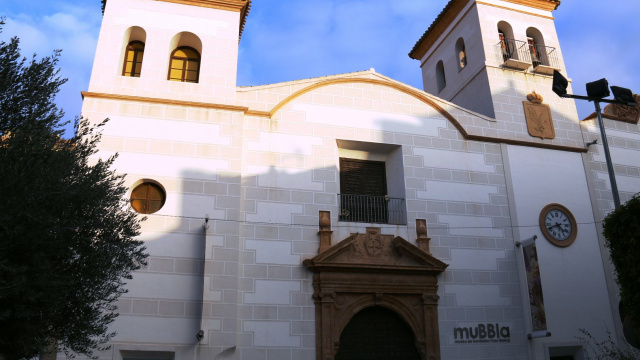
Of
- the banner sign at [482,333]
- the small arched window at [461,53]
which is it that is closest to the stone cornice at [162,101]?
the banner sign at [482,333]

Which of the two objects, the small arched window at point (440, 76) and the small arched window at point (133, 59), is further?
the small arched window at point (440, 76)

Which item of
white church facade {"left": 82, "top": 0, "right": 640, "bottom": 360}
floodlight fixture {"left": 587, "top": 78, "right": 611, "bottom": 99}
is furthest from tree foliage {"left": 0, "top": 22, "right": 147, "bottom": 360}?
floodlight fixture {"left": 587, "top": 78, "right": 611, "bottom": 99}

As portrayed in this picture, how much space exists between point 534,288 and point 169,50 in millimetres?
9668

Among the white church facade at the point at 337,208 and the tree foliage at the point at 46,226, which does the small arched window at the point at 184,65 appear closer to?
the white church facade at the point at 337,208

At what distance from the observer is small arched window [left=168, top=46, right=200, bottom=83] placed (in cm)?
1228

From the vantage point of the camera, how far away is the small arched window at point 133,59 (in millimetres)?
12125

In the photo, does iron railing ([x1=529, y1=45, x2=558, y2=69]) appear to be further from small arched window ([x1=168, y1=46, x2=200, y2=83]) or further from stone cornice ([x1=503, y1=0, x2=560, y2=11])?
small arched window ([x1=168, y1=46, x2=200, y2=83])

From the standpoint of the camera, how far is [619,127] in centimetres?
1485

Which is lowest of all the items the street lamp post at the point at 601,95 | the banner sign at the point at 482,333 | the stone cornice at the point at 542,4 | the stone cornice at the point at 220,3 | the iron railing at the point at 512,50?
the banner sign at the point at 482,333

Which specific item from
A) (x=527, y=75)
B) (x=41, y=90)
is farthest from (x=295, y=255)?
(x=527, y=75)

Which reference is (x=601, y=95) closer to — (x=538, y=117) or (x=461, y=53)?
(x=538, y=117)

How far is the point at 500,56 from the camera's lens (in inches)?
581

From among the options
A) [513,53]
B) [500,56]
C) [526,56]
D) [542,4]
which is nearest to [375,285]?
[500,56]

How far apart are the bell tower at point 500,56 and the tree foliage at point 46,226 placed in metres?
10.1
